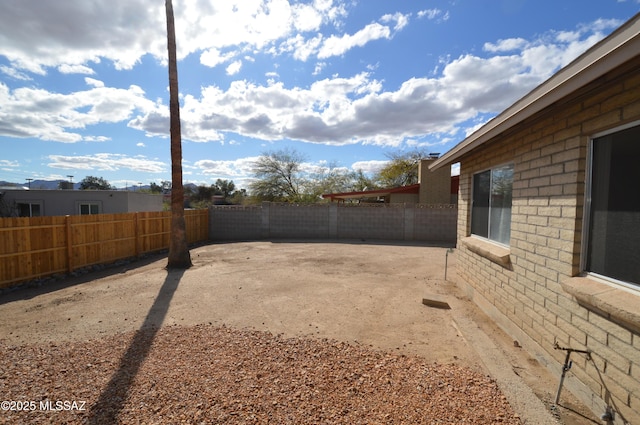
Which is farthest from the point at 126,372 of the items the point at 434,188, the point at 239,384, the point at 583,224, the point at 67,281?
the point at 434,188

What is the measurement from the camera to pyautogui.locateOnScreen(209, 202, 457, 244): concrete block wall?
16.1 meters

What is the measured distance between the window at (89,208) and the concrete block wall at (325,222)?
9.71 metres

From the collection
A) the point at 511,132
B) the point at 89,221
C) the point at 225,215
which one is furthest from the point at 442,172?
the point at 89,221

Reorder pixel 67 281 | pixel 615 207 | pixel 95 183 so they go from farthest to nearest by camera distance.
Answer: pixel 95 183 < pixel 67 281 < pixel 615 207

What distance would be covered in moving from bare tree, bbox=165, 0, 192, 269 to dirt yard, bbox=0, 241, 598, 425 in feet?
1.97

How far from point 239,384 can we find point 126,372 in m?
1.33

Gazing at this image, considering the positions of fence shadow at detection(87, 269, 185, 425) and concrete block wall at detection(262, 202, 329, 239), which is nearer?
fence shadow at detection(87, 269, 185, 425)

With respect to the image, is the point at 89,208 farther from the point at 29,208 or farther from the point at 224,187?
the point at 224,187

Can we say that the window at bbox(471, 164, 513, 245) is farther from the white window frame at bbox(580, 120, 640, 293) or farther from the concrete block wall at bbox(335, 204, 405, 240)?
the concrete block wall at bbox(335, 204, 405, 240)

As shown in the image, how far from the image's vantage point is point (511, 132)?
4293mm

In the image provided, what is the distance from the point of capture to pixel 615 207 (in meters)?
2.56

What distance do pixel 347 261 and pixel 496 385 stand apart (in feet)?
24.6

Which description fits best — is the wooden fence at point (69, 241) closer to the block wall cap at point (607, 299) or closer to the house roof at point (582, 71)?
the house roof at point (582, 71)

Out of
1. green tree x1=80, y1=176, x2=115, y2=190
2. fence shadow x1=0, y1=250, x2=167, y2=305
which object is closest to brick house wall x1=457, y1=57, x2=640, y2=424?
fence shadow x1=0, y1=250, x2=167, y2=305
